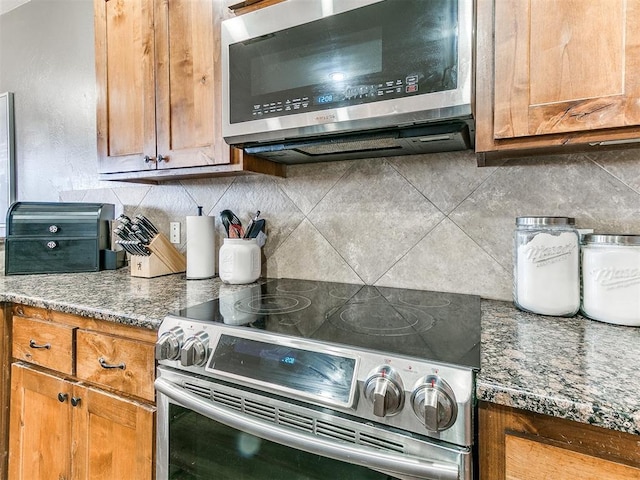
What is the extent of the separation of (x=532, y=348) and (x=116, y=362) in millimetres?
1123

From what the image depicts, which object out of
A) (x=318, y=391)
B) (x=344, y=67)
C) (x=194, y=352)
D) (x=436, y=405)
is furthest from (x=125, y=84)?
(x=436, y=405)

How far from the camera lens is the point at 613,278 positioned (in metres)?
0.89

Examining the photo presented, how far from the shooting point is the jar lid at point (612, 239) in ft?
2.85

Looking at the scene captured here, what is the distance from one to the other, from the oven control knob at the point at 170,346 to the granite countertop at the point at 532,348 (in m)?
0.07

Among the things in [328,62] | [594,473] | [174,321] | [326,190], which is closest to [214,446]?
[174,321]

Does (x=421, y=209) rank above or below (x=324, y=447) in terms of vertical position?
above

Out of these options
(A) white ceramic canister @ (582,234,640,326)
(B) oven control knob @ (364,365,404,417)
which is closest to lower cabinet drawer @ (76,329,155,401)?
(B) oven control knob @ (364,365,404,417)

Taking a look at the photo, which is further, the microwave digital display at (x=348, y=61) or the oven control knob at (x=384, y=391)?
the microwave digital display at (x=348, y=61)

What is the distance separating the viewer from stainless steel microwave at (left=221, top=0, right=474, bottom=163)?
2.92ft

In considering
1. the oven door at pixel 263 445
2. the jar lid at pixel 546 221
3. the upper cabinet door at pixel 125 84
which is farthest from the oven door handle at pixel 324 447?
the upper cabinet door at pixel 125 84

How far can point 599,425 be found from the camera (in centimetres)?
52

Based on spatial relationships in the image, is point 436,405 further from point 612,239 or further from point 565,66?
point 565,66

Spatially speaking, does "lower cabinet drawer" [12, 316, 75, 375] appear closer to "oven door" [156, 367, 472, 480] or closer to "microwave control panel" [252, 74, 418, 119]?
"oven door" [156, 367, 472, 480]

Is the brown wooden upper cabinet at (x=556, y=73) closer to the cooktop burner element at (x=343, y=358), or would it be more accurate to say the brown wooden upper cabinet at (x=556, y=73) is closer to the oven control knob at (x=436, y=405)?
the cooktop burner element at (x=343, y=358)
